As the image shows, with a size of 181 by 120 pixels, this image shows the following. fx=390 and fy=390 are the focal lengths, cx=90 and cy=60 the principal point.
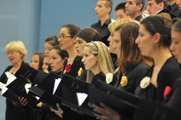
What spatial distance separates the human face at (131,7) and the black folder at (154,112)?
340 centimetres

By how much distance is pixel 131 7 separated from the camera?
529 centimetres

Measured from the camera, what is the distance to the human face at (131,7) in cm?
528

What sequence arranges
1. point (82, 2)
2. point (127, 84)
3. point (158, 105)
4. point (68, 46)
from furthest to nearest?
point (82, 2), point (68, 46), point (127, 84), point (158, 105)

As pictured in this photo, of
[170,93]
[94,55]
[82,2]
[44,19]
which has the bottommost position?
[44,19]

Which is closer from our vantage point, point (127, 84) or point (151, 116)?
point (151, 116)

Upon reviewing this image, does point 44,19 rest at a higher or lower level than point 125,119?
lower

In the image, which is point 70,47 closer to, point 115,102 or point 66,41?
point 66,41

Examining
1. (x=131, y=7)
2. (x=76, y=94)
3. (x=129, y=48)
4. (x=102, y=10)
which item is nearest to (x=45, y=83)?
(x=76, y=94)

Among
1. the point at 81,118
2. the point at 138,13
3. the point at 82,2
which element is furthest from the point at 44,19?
the point at 81,118

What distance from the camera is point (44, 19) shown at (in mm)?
8430

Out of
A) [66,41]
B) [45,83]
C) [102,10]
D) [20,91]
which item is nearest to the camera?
[45,83]

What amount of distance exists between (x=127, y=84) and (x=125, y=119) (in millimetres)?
691

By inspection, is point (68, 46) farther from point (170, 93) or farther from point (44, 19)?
point (44, 19)

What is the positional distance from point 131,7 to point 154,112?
3.50 meters
